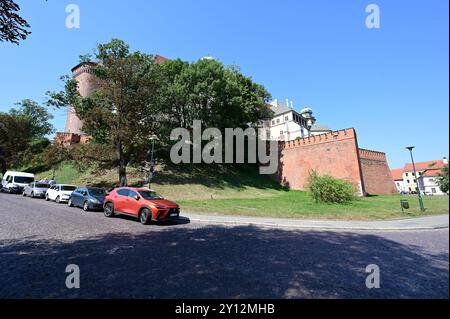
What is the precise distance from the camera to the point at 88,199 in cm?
1703

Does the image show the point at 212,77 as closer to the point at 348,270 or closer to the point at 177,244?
the point at 177,244

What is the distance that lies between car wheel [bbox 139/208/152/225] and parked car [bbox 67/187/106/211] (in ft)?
17.8

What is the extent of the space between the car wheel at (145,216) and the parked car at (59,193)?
11752mm

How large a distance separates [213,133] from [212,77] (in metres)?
7.63

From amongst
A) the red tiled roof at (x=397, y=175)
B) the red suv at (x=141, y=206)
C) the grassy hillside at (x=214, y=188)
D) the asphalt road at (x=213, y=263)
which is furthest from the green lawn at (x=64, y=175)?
the red tiled roof at (x=397, y=175)

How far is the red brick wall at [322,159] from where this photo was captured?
3753 cm

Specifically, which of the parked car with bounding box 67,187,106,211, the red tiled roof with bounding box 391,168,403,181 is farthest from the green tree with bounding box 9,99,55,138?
the red tiled roof with bounding box 391,168,403,181

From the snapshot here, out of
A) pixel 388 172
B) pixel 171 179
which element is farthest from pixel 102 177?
pixel 388 172

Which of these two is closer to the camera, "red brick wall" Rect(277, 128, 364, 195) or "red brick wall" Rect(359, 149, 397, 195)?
"red brick wall" Rect(277, 128, 364, 195)

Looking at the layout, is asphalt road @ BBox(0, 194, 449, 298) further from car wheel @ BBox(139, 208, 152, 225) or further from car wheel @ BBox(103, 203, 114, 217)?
car wheel @ BBox(103, 203, 114, 217)

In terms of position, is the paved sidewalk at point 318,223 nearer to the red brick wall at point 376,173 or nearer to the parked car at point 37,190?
the parked car at point 37,190

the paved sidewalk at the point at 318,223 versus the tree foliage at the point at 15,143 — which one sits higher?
the tree foliage at the point at 15,143

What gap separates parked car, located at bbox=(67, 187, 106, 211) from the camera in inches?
662
